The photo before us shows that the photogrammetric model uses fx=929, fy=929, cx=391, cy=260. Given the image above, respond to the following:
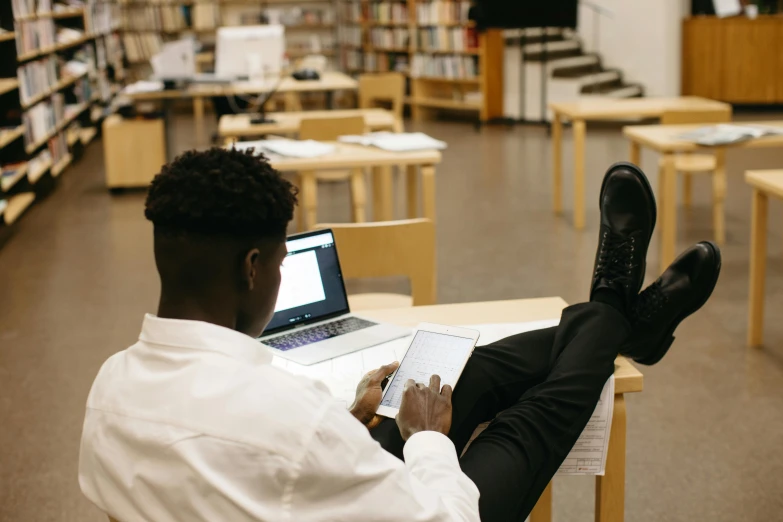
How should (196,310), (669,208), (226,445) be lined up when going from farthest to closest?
(669,208)
(196,310)
(226,445)

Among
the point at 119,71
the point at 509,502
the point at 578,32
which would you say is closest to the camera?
the point at 509,502

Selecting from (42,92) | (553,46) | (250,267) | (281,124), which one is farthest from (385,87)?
(250,267)

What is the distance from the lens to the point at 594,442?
1598mm

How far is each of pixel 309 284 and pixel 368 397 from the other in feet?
1.54

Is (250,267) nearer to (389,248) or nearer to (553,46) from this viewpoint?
(389,248)

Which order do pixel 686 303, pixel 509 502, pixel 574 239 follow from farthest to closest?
pixel 574 239
pixel 686 303
pixel 509 502

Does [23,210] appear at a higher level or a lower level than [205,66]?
lower

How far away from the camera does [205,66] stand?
37.6ft

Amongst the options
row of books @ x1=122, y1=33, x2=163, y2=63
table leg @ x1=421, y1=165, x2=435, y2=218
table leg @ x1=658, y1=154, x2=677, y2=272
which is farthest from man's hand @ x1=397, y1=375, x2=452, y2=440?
row of books @ x1=122, y1=33, x2=163, y2=63

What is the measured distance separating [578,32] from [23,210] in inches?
252

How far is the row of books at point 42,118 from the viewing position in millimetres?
6082

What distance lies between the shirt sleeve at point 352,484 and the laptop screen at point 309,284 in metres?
0.79

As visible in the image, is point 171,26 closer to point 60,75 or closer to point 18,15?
point 60,75

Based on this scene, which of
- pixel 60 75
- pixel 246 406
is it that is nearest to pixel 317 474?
pixel 246 406
